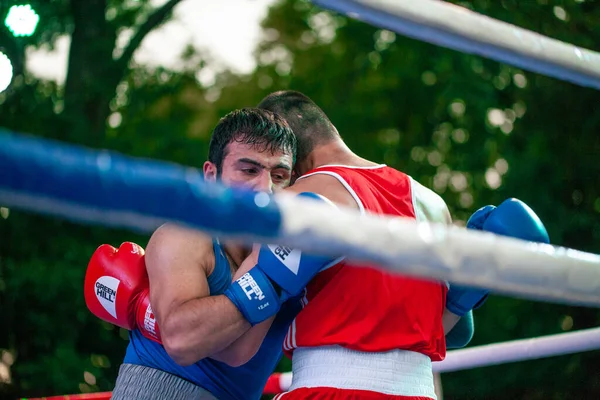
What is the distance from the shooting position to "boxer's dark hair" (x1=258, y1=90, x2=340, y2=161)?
185 centimetres

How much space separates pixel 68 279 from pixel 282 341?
17.4 ft

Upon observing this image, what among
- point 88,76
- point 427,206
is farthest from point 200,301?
point 88,76

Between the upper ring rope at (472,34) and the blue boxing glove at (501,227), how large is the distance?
0.28m

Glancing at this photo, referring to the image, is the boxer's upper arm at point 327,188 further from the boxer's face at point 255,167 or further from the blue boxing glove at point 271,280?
the boxer's face at point 255,167

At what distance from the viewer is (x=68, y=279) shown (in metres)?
6.65

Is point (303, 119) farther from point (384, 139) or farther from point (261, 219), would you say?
point (384, 139)

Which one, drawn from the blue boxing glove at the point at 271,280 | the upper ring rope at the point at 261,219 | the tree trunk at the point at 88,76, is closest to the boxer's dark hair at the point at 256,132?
the blue boxing glove at the point at 271,280

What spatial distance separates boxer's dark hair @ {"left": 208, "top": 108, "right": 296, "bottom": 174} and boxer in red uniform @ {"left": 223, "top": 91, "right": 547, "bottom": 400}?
245 mm

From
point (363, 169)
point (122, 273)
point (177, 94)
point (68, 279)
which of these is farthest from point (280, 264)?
point (177, 94)

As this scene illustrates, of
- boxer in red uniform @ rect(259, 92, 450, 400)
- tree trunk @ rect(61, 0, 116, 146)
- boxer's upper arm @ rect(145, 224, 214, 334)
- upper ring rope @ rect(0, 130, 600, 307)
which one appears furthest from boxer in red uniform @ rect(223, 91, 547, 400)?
tree trunk @ rect(61, 0, 116, 146)

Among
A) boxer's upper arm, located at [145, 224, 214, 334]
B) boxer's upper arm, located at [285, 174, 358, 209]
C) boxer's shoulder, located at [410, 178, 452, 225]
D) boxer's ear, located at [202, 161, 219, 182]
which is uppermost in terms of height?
boxer's upper arm, located at [285, 174, 358, 209]

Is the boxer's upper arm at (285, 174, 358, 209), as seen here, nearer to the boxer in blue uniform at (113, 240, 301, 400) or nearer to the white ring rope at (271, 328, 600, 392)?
the boxer in blue uniform at (113, 240, 301, 400)

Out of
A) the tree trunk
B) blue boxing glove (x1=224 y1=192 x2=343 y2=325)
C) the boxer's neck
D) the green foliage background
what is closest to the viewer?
blue boxing glove (x1=224 y1=192 x2=343 y2=325)

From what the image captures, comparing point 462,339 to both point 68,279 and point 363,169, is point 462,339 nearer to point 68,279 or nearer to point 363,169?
point 363,169
